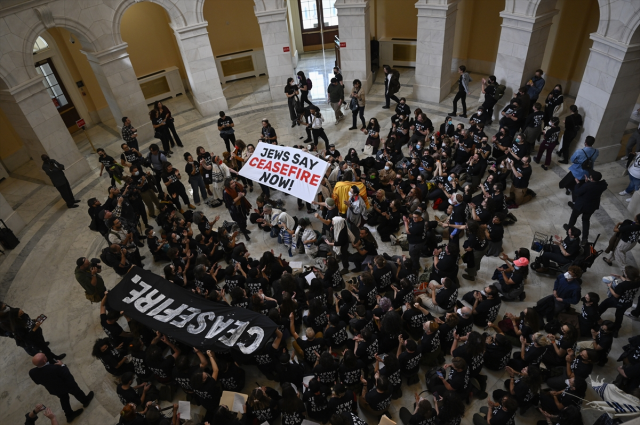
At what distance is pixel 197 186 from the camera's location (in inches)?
484

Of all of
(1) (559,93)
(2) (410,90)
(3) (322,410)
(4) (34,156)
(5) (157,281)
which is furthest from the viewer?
(2) (410,90)

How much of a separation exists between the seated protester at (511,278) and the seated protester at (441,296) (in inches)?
44.9

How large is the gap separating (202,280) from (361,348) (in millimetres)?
3304

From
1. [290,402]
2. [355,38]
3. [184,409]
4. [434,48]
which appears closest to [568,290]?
[290,402]

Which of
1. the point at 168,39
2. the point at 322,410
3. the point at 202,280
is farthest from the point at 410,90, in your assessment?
the point at 322,410

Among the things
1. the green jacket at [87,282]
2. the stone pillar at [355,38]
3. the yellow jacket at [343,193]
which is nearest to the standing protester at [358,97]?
the stone pillar at [355,38]

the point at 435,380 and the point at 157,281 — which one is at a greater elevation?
the point at 157,281

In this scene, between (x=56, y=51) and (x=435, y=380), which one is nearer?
(x=435, y=380)

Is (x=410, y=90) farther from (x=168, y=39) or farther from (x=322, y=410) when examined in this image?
(x=322, y=410)

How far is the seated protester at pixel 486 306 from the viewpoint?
24.6 feet

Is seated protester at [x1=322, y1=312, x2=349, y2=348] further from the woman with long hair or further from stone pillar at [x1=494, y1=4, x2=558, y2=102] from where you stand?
stone pillar at [x1=494, y1=4, x2=558, y2=102]

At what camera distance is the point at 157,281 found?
8.17 meters

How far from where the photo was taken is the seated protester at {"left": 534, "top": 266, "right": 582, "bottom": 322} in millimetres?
7625

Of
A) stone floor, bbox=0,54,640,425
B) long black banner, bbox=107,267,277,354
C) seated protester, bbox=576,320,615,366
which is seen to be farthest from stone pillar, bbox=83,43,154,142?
seated protester, bbox=576,320,615,366
